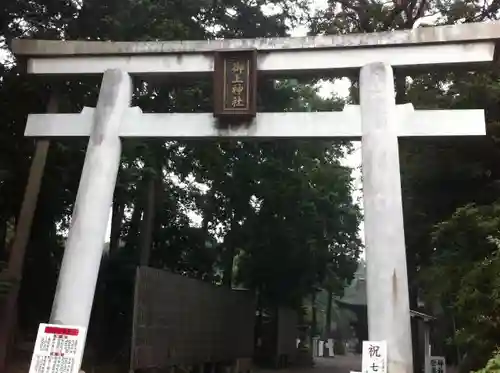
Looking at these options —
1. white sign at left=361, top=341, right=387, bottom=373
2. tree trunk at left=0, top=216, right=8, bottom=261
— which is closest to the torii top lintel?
white sign at left=361, top=341, right=387, bottom=373

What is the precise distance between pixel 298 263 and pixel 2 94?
1260 centimetres

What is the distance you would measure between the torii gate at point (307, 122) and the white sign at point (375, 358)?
0.12 metres

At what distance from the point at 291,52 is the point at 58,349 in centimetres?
459

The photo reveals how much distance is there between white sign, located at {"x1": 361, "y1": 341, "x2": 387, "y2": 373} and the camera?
21.3 feet

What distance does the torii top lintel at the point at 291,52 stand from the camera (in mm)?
7391

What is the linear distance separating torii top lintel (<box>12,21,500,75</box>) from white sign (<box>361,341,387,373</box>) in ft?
11.4

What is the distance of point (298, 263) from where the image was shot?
69.2 ft

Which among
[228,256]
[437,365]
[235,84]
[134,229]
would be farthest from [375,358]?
[228,256]

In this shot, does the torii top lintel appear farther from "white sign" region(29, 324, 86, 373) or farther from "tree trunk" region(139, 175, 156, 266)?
"tree trunk" region(139, 175, 156, 266)

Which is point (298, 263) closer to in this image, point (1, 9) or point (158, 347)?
point (158, 347)

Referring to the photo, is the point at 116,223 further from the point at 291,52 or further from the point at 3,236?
Answer: the point at 291,52

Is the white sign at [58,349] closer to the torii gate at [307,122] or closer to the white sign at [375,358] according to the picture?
the torii gate at [307,122]

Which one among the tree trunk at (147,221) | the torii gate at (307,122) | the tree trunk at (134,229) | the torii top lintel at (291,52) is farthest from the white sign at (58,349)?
the tree trunk at (134,229)

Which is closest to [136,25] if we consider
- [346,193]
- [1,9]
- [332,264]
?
[1,9]
